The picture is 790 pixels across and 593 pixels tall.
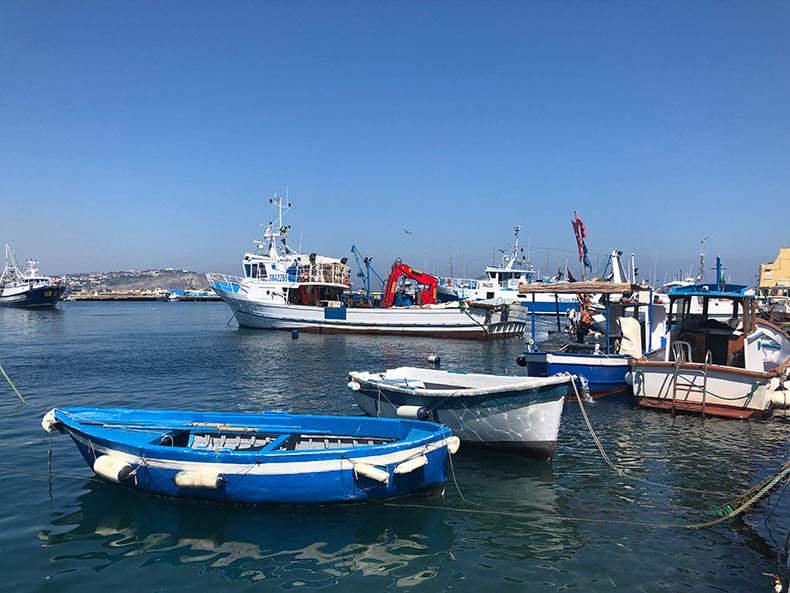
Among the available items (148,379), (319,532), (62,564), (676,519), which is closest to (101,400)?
(148,379)

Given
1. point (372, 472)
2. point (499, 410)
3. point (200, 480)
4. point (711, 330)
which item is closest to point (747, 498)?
point (499, 410)

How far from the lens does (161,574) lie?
278 inches

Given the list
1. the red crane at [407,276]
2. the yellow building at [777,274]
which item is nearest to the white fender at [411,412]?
the red crane at [407,276]

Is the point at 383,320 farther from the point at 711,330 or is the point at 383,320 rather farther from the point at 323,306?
the point at 711,330

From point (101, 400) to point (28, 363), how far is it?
1146cm

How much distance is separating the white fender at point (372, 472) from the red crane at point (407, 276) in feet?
125

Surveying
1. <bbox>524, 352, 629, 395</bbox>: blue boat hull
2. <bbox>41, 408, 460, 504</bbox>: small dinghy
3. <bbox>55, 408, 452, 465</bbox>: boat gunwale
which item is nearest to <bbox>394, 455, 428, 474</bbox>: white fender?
<bbox>41, 408, 460, 504</bbox>: small dinghy

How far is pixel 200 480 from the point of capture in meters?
8.35

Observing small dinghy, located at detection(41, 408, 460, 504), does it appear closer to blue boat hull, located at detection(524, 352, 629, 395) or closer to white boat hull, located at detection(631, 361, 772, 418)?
white boat hull, located at detection(631, 361, 772, 418)

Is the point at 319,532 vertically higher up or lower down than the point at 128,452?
lower down

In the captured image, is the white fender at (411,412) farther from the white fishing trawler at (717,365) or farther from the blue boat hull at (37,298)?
the blue boat hull at (37,298)

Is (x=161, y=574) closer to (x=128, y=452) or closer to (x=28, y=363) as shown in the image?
(x=128, y=452)

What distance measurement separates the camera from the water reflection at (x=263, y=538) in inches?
285

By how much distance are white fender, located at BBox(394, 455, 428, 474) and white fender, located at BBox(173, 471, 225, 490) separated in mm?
2640
